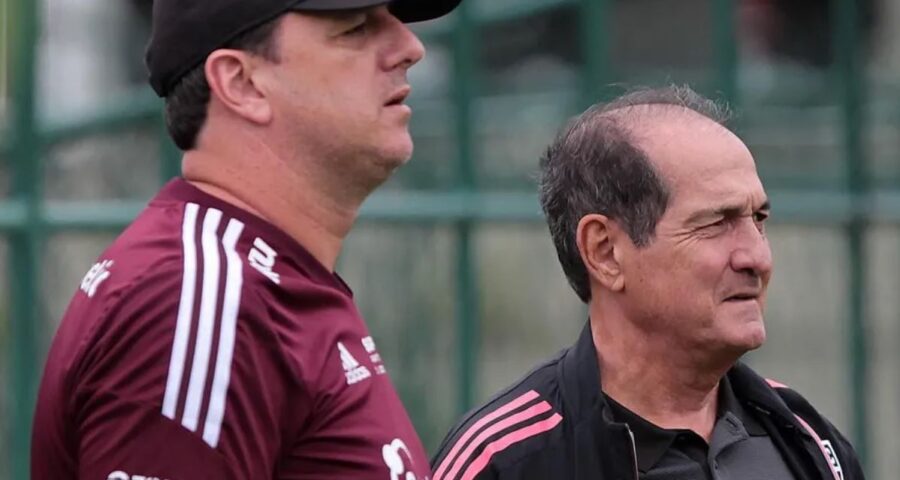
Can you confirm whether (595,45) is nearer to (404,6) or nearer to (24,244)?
(24,244)

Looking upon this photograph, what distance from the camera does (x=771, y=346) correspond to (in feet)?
27.3

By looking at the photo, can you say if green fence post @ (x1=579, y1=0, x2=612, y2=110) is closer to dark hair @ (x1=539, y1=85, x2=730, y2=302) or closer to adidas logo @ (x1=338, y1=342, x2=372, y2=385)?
dark hair @ (x1=539, y1=85, x2=730, y2=302)

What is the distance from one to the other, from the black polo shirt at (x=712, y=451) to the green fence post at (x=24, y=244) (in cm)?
247

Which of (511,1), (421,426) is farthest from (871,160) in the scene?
(421,426)

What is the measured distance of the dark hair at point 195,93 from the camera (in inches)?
109

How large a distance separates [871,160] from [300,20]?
5426 mm

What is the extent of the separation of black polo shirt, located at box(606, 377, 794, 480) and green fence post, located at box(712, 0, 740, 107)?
4.10 metres

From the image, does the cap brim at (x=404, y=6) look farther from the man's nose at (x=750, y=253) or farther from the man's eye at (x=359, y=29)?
the man's nose at (x=750, y=253)

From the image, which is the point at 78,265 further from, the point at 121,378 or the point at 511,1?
the point at 121,378

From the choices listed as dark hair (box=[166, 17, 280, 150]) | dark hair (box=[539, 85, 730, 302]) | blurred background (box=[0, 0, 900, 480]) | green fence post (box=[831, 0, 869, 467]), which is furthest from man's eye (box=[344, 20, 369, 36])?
green fence post (box=[831, 0, 869, 467])

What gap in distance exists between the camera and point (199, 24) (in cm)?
278

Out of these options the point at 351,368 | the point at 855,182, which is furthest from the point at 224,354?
the point at 855,182

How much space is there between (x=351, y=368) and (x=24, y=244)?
2.84 meters


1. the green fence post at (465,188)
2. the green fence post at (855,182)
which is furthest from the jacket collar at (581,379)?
the green fence post at (855,182)
